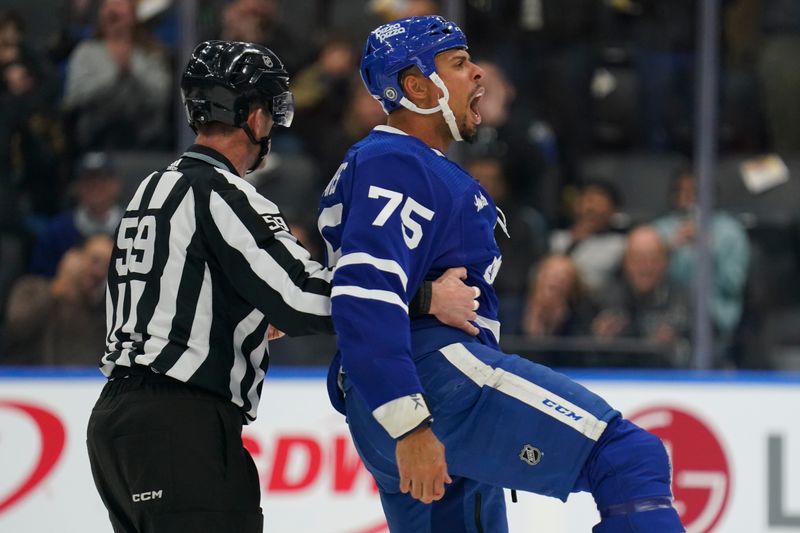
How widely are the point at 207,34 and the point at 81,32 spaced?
1.89ft

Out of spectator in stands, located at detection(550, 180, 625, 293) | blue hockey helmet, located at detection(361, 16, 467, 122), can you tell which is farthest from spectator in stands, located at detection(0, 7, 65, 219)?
blue hockey helmet, located at detection(361, 16, 467, 122)

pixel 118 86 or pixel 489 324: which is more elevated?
pixel 118 86

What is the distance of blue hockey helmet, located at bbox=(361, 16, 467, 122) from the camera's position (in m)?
2.81

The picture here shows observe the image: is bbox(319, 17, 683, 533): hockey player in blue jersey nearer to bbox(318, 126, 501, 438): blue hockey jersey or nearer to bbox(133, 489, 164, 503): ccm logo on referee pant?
bbox(318, 126, 501, 438): blue hockey jersey

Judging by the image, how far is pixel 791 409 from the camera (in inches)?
180

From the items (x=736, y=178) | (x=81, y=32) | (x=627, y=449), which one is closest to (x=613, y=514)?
(x=627, y=449)

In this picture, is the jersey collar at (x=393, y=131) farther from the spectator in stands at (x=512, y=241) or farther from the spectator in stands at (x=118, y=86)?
the spectator in stands at (x=118, y=86)

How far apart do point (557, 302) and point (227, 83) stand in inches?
130

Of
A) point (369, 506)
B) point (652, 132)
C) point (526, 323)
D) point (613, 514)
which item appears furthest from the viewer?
point (652, 132)

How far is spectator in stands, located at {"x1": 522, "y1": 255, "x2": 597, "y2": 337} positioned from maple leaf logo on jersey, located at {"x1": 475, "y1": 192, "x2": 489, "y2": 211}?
3.02 m

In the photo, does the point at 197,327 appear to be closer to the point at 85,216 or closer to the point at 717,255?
the point at 85,216

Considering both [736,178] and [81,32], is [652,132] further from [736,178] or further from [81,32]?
[81,32]

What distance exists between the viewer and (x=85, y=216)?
589 centimetres

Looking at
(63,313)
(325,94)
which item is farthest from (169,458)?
(325,94)
